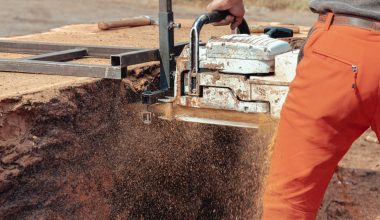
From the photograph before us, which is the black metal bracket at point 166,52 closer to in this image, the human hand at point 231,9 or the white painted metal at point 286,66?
the human hand at point 231,9

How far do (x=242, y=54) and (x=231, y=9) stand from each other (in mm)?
347

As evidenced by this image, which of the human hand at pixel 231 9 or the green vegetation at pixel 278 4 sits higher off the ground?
the human hand at pixel 231 9

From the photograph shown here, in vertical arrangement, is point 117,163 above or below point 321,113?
below

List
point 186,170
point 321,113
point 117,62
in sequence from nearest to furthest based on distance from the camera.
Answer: point 321,113
point 117,62
point 186,170

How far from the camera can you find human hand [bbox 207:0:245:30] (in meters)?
3.25

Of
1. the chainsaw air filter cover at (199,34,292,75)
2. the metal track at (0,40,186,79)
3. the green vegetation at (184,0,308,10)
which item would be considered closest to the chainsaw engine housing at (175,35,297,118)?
the chainsaw air filter cover at (199,34,292,75)

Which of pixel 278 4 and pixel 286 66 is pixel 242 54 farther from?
pixel 278 4

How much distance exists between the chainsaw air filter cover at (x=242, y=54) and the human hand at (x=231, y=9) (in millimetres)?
166

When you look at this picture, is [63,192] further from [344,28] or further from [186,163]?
[344,28]

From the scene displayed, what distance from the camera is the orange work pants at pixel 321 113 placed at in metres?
2.45

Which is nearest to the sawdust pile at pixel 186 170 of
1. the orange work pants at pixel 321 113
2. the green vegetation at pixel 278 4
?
the orange work pants at pixel 321 113

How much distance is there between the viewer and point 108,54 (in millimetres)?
3924

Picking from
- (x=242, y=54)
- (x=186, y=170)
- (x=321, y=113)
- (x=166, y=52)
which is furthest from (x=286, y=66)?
(x=186, y=170)

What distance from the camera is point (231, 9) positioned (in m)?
3.33
